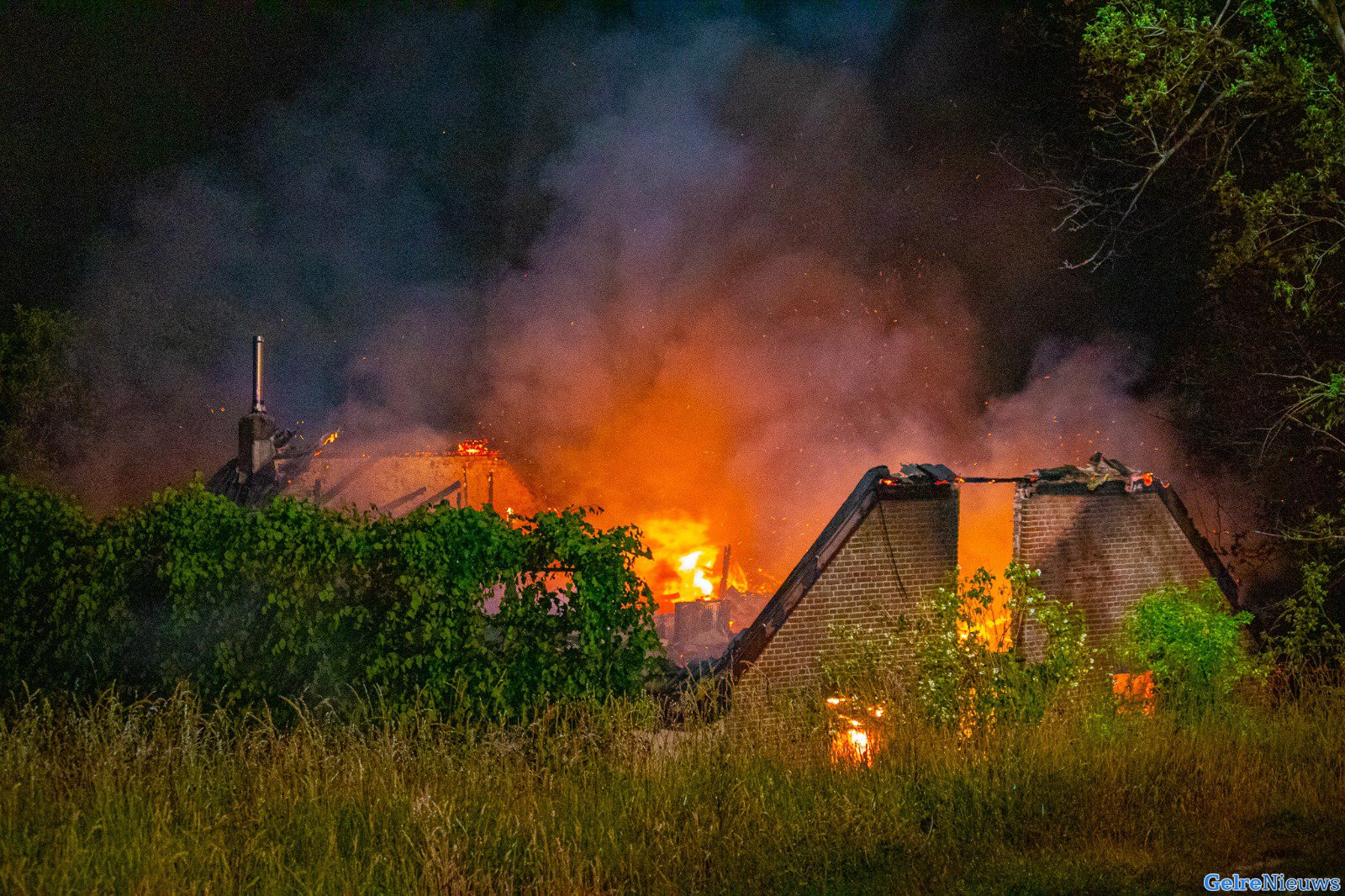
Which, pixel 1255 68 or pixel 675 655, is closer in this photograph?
pixel 1255 68

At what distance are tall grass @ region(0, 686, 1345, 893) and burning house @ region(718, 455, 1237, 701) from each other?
3825mm

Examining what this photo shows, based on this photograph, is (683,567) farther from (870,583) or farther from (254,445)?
(870,583)

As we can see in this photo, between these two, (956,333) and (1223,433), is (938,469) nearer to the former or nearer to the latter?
(1223,433)

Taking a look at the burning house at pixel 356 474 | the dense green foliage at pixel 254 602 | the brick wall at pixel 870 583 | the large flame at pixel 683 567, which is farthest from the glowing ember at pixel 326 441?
the dense green foliage at pixel 254 602

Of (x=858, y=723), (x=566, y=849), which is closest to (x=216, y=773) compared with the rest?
(x=566, y=849)

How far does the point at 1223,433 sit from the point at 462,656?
15.4 m

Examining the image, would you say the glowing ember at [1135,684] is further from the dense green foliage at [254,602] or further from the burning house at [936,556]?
the dense green foliage at [254,602]

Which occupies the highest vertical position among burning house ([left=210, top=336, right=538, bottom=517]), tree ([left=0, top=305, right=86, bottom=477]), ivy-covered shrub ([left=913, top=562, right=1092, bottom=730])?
tree ([left=0, top=305, right=86, bottom=477])

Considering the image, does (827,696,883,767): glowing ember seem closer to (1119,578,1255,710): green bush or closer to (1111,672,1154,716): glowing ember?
(1119,578,1255,710): green bush

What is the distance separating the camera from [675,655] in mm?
16531

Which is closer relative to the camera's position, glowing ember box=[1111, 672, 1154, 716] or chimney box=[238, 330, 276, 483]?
glowing ember box=[1111, 672, 1154, 716]

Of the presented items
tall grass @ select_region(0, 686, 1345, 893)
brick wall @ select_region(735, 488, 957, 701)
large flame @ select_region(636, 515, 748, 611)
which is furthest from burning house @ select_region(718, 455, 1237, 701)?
large flame @ select_region(636, 515, 748, 611)

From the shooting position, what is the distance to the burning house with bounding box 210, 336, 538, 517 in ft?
59.2

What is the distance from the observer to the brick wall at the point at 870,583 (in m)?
10.7
